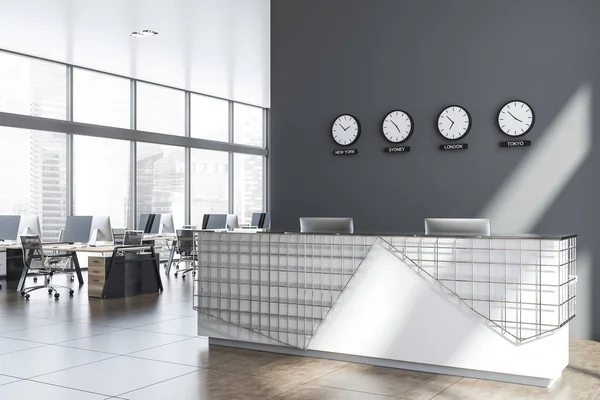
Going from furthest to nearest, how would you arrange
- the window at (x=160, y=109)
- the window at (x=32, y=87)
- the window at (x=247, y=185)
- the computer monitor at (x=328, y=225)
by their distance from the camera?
the window at (x=247, y=185) → the window at (x=160, y=109) → the window at (x=32, y=87) → the computer monitor at (x=328, y=225)

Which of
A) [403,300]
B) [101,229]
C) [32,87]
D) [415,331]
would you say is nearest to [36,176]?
[32,87]

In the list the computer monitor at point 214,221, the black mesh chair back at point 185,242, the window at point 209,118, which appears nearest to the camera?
the black mesh chair back at point 185,242

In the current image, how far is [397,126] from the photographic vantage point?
245 inches

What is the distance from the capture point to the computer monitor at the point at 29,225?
9.48 metres

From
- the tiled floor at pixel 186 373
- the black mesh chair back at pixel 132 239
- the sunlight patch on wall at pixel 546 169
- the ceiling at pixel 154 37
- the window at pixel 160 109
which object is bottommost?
the tiled floor at pixel 186 373

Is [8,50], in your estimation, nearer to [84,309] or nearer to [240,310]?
[84,309]

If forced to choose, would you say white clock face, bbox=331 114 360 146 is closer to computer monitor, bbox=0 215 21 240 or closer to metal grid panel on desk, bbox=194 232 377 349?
metal grid panel on desk, bbox=194 232 377 349

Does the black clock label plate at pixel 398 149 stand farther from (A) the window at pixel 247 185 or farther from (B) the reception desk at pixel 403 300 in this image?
(A) the window at pixel 247 185

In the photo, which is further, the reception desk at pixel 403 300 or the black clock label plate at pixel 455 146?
the black clock label plate at pixel 455 146

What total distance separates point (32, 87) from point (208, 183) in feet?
14.9

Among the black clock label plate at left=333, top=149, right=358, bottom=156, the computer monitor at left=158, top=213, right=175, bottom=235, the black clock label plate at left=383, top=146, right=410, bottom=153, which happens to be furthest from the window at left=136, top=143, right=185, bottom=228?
the black clock label plate at left=383, top=146, right=410, bottom=153

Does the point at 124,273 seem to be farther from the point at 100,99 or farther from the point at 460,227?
the point at 460,227

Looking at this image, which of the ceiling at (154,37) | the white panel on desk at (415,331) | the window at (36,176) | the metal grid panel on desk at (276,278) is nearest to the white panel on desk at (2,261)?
the window at (36,176)

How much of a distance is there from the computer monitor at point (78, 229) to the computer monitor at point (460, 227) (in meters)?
5.80
